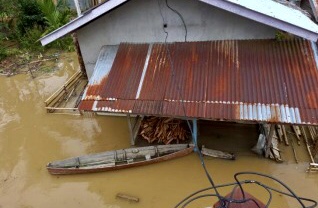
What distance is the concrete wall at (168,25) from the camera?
9.92m

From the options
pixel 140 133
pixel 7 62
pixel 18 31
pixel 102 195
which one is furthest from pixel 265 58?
pixel 18 31

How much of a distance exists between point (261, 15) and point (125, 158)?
21.7ft

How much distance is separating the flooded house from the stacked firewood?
28.2 inches

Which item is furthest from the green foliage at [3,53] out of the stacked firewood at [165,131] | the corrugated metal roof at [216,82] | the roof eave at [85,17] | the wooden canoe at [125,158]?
the stacked firewood at [165,131]

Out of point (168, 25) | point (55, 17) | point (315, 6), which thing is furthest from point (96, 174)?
point (55, 17)

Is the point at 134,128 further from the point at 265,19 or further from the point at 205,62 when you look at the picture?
the point at 265,19

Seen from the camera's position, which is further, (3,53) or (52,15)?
(52,15)

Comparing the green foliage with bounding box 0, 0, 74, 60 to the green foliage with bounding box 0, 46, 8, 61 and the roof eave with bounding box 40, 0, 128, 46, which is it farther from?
the roof eave with bounding box 40, 0, 128, 46

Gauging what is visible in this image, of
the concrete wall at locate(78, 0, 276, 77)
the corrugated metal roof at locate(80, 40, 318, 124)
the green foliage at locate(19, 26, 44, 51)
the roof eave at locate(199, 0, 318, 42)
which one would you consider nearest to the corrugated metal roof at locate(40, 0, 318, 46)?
the roof eave at locate(199, 0, 318, 42)

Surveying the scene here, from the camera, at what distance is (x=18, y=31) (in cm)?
2009

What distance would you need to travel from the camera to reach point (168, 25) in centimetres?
1045

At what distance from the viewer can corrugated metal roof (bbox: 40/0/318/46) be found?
865 cm

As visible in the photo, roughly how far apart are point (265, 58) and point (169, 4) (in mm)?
3662

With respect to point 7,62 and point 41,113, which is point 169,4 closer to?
point 41,113
